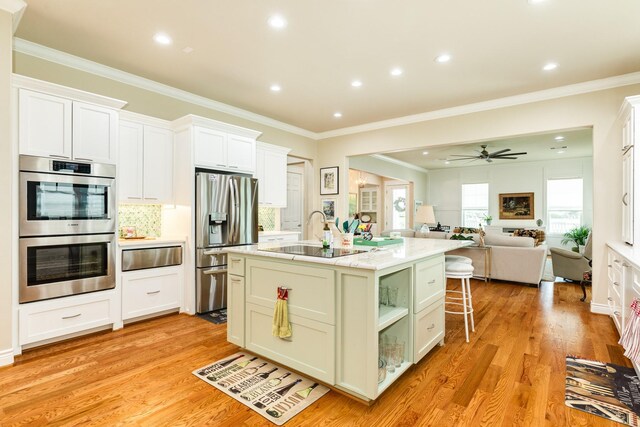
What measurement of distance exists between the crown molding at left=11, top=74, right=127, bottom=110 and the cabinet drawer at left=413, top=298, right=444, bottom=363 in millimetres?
3420

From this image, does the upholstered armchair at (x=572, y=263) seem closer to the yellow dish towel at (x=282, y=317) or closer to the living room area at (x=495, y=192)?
the living room area at (x=495, y=192)

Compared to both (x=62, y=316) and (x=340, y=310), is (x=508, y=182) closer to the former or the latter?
(x=340, y=310)

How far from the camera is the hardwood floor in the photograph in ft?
6.24

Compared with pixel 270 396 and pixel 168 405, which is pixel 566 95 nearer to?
pixel 270 396

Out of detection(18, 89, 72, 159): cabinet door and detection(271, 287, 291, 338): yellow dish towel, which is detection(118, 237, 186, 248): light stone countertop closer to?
detection(18, 89, 72, 159): cabinet door

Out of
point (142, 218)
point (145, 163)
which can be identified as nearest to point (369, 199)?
point (142, 218)

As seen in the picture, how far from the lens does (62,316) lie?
293 centimetres

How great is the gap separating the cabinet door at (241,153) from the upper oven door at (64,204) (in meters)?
1.45

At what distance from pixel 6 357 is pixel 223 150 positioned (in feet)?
9.22

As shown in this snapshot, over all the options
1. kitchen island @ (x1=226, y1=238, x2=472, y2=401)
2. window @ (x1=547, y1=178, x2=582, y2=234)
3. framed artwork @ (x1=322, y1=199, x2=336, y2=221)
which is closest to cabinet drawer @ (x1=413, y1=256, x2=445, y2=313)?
kitchen island @ (x1=226, y1=238, x2=472, y2=401)

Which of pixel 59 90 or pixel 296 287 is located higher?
pixel 59 90

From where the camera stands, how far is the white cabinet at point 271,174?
5113 millimetres

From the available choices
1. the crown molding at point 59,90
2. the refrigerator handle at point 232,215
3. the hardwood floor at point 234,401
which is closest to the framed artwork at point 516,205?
the hardwood floor at point 234,401

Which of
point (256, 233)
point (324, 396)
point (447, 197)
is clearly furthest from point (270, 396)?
point (447, 197)
